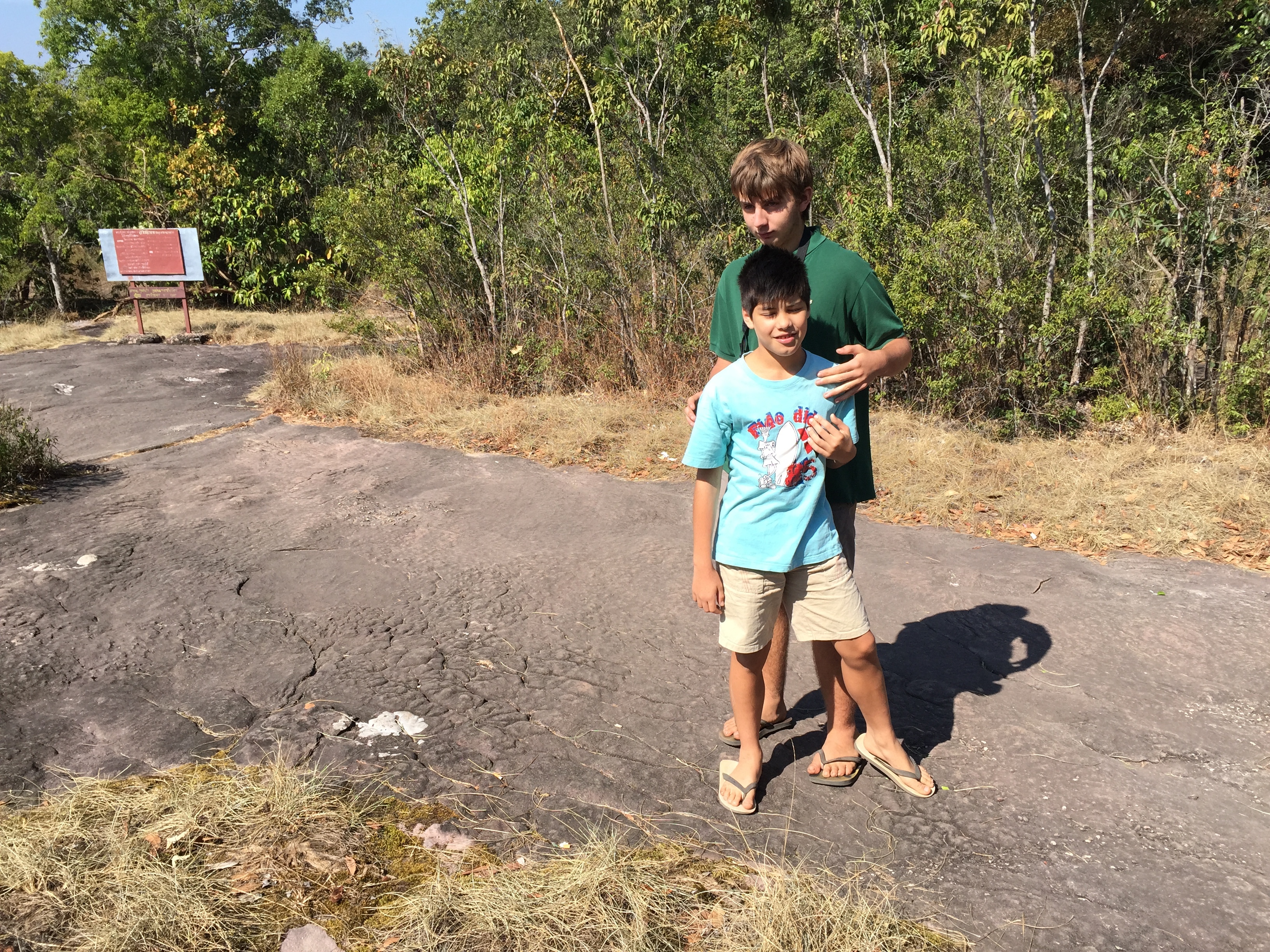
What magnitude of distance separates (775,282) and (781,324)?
0.12 m

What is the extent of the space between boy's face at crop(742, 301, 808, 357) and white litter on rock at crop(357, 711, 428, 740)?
1926 millimetres

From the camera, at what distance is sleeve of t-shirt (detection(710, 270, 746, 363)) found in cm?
274

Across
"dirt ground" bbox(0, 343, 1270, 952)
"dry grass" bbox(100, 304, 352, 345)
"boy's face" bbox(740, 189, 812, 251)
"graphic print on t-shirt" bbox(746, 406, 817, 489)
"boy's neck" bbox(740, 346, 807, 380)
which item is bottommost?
"dirt ground" bbox(0, 343, 1270, 952)

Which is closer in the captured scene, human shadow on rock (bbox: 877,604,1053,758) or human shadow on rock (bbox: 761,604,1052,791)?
human shadow on rock (bbox: 761,604,1052,791)

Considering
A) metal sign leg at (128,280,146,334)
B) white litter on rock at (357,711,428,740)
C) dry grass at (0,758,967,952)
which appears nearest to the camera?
dry grass at (0,758,967,952)

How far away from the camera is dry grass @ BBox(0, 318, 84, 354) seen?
1448 centimetres

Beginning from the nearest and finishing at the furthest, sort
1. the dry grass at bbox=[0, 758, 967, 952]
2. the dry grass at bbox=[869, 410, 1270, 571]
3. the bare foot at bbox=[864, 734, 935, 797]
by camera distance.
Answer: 1. the dry grass at bbox=[0, 758, 967, 952]
2. the bare foot at bbox=[864, 734, 935, 797]
3. the dry grass at bbox=[869, 410, 1270, 571]

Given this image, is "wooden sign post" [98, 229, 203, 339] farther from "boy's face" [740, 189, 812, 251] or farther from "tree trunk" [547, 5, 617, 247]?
"boy's face" [740, 189, 812, 251]

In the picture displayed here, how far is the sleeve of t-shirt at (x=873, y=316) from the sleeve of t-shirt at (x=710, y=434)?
1.55 ft

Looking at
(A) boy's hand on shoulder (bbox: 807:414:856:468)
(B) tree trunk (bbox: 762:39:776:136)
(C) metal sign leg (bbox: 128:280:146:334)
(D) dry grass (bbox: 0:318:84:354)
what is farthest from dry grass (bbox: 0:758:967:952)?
(C) metal sign leg (bbox: 128:280:146:334)

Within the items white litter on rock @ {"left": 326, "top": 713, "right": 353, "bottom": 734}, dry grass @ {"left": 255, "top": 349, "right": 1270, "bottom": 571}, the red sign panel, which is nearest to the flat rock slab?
dry grass @ {"left": 255, "top": 349, "right": 1270, "bottom": 571}

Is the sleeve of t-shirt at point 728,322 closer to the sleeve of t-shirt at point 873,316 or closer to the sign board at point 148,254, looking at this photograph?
the sleeve of t-shirt at point 873,316

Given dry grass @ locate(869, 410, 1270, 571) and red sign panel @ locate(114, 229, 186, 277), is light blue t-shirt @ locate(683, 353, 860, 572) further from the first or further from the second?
red sign panel @ locate(114, 229, 186, 277)

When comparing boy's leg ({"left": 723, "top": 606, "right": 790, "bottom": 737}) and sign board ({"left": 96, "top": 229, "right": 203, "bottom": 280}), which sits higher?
sign board ({"left": 96, "top": 229, "right": 203, "bottom": 280})
